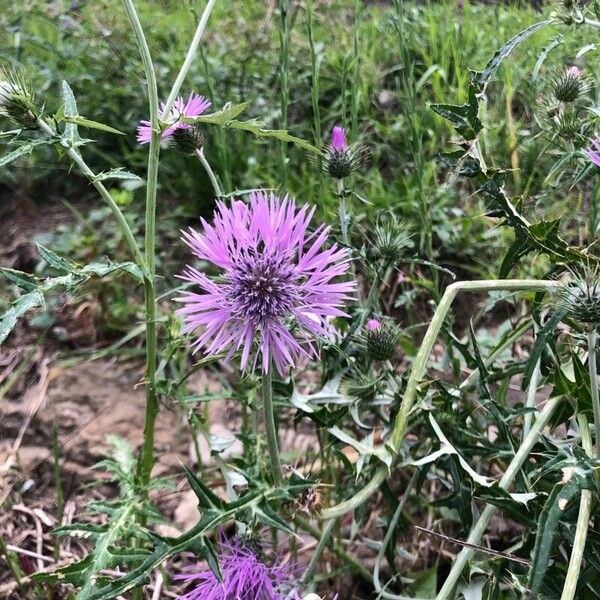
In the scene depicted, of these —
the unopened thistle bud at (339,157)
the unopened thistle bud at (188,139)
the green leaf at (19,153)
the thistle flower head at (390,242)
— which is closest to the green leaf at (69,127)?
the green leaf at (19,153)

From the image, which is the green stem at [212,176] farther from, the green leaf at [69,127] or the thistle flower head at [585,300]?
the thistle flower head at [585,300]

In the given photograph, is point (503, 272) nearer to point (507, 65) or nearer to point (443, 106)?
point (443, 106)

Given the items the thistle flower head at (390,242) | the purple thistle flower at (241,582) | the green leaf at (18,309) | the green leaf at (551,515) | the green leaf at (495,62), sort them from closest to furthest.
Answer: the green leaf at (551,515) → the green leaf at (18,309) → the purple thistle flower at (241,582) → the green leaf at (495,62) → the thistle flower head at (390,242)

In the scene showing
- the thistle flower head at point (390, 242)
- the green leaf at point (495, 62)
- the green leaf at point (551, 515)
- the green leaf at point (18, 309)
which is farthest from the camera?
the thistle flower head at point (390, 242)

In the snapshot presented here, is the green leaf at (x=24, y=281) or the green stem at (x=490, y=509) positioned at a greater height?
the green leaf at (x=24, y=281)

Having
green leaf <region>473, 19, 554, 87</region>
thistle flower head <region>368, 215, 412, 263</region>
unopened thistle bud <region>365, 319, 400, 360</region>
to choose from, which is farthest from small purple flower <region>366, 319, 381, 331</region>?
green leaf <region>473, 19, 554, 87</region>

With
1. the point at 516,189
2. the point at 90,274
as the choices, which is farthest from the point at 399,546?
the point at 516,189

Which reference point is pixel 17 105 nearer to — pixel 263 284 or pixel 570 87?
pixel 263 284
